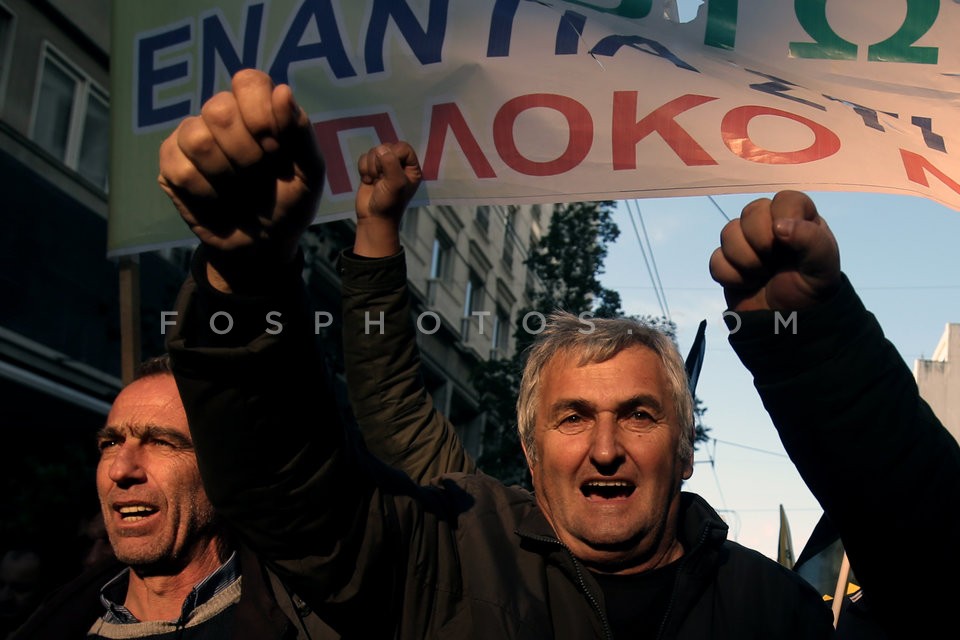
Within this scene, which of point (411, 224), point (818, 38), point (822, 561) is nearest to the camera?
point (818, 38)

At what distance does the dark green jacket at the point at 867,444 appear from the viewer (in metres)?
1.30

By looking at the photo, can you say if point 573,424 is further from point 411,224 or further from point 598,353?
point 411,224

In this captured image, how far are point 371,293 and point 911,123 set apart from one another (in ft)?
5.66

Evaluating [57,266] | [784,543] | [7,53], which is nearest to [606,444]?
[784,543]

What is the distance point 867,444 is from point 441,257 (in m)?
20.5

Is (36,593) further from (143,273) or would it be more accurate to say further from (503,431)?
(503,431)

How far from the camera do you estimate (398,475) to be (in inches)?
68.1

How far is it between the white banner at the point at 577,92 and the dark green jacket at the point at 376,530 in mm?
1416

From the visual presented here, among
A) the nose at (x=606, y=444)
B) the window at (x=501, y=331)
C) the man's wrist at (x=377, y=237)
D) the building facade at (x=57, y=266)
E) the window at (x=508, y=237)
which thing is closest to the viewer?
the nose at (x=606, y=444)

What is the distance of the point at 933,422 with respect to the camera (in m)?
1.38

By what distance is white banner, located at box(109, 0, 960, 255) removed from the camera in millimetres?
3191

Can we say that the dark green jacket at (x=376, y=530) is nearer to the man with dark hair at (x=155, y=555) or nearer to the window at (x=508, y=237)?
the man with dark hair at (x=155, y=555)

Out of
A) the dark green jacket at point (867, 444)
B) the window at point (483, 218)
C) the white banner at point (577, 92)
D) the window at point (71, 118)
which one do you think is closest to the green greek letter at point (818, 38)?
the white banner at point (577, 92)

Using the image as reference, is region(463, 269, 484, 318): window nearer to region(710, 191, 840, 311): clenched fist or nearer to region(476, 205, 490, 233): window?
region(476, 205, 490, 233): window
